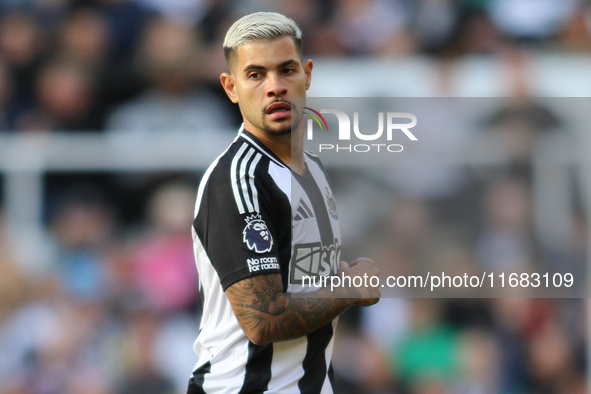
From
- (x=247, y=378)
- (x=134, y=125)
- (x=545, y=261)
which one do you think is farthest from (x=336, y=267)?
(x=134, y=125)

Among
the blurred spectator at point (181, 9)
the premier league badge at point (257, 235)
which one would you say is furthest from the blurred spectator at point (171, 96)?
the premier league badge at point (257, 235)

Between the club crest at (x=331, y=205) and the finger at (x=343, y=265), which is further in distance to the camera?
the club crest at (x=331, y=205)

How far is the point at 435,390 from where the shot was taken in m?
4.73

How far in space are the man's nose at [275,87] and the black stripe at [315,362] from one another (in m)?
0.83

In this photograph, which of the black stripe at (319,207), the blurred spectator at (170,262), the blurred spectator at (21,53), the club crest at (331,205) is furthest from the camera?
the blurred spectator at (21,53)

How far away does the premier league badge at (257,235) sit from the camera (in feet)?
7.66

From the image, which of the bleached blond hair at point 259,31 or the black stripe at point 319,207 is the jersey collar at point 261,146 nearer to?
the black stripe at point 319,207

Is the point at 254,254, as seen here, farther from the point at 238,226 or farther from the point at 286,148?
the point at 286,148

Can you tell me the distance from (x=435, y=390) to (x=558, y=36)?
9.61 feet

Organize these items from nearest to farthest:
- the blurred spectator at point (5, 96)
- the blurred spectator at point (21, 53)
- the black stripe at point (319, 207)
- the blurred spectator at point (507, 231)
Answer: the black stripe at point (319, 207), the blurred spectator at point (507, 231), the blurred spectator at point (5, 96), the blurred spectator at point (21, 53)

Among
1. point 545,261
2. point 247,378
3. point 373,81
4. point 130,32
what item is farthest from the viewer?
point 130,32

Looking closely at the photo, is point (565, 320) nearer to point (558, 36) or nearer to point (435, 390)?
point (435, 390)

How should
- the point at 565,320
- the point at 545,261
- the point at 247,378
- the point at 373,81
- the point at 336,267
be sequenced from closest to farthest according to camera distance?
the point at 247,378 → the point at 336,267 → the point at 545,261 → the point at 373,81 → the point at 565,320

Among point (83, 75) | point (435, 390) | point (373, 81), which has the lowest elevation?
point (435, 390)
